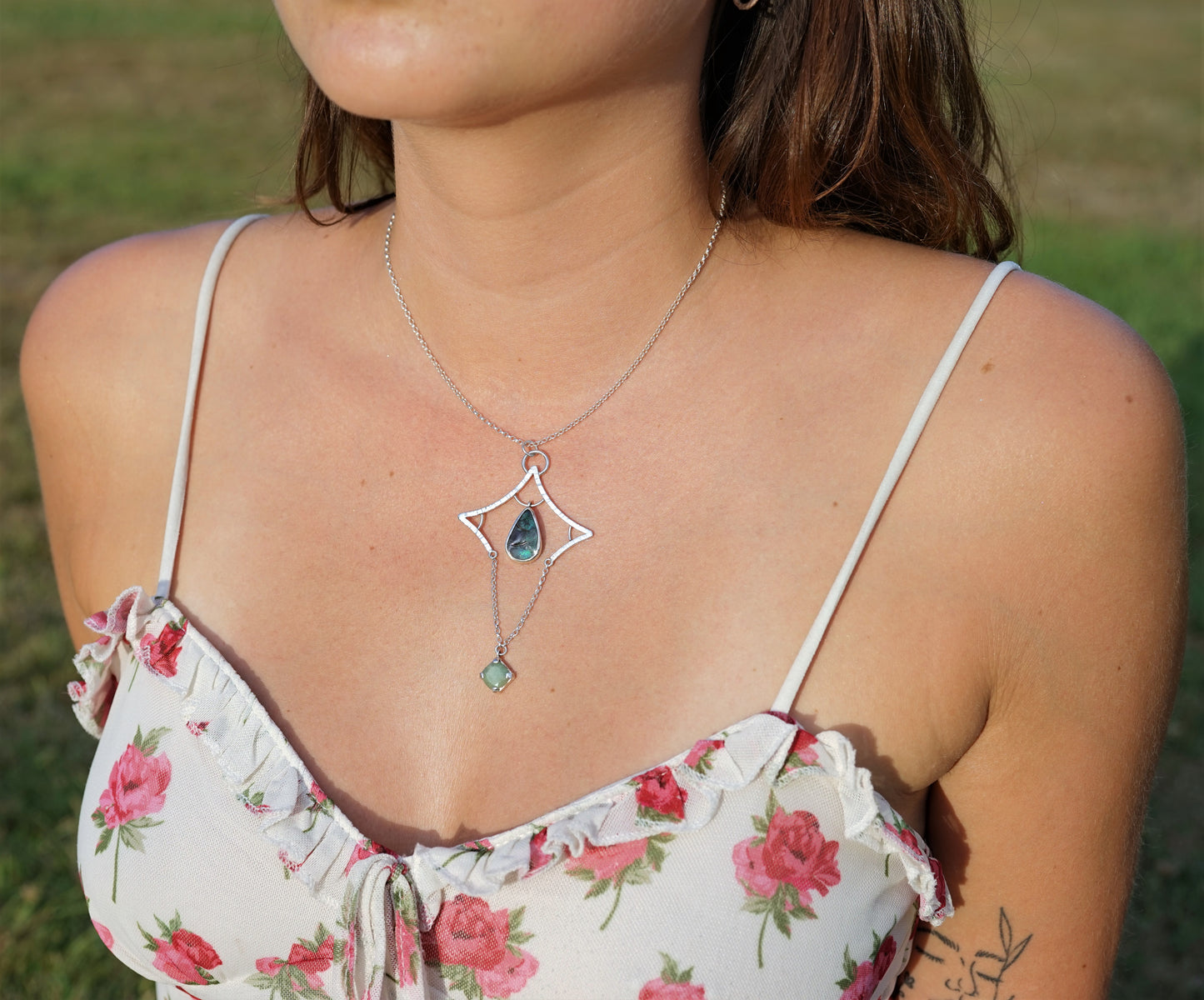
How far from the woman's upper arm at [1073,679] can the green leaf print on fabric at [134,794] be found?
1.02 m

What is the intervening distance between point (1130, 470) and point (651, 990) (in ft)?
2.78

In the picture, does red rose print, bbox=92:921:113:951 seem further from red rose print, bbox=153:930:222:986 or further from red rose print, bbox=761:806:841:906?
red rose print, bbox=761:806:841:906

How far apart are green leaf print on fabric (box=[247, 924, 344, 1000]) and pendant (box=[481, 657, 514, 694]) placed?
357 millimetres

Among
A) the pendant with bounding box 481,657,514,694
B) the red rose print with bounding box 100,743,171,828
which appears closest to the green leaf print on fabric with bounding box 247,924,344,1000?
the red rose print with bounding box 100,743,171,828

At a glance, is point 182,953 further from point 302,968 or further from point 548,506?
point 548,506

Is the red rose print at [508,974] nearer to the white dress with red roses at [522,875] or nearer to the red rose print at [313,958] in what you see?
the white dress with red roses at [522,875]

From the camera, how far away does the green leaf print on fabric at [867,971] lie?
1575mm

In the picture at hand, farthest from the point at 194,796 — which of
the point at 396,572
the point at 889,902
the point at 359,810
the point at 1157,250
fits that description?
the point at 1157,250

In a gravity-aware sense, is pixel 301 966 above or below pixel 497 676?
below

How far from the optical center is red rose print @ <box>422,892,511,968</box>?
1.56m

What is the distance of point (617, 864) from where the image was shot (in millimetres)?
1529

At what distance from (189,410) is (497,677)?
0.66 meters

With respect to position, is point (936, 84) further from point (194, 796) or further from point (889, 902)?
point (194, 796)

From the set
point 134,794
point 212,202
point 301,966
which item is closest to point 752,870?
point 301,966
